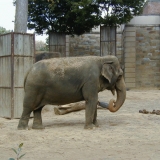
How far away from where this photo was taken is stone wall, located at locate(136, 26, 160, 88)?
71.6 ft

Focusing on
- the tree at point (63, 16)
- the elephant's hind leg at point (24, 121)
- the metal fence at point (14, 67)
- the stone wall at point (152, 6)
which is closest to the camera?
the elephant's hind leg at point (24, 121)

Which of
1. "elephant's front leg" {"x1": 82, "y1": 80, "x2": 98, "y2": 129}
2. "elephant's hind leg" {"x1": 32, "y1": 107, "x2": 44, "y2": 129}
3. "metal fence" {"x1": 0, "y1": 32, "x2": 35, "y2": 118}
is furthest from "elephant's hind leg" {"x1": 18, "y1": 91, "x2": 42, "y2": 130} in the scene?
"metal fence" {"x1": 0, "y1": 32, "x2": 35, "y2": 118}

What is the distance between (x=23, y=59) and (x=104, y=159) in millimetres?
6163

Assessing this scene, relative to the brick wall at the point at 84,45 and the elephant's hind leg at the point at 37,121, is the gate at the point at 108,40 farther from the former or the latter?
the elephant's hind leg at the point at 37,121

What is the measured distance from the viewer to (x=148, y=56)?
2189 centimetres

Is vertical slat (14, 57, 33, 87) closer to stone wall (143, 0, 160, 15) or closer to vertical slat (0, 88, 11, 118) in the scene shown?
vertical slat (0, 88, 11, 118)

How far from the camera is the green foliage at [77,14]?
18891mm

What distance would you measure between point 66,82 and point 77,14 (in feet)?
36.9

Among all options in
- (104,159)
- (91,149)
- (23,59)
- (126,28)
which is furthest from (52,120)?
(126,28)

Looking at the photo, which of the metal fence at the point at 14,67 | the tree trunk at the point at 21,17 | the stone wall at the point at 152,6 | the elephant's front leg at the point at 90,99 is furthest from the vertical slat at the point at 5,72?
the stone wall at the point at 152,6

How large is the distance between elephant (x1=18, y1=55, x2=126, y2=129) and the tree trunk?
5.37m

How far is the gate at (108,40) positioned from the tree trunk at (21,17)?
6.50m

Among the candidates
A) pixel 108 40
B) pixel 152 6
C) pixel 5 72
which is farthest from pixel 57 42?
pixel 152 6

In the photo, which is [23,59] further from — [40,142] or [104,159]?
[104,159]
